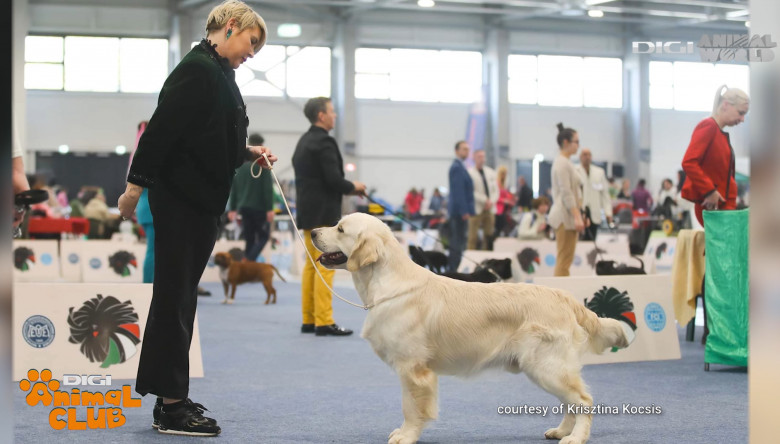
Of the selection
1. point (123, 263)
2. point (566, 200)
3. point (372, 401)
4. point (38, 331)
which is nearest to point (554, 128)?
point (123, 263)

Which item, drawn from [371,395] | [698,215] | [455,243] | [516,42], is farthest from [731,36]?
[516,42]

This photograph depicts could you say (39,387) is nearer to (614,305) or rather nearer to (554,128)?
(614,305)

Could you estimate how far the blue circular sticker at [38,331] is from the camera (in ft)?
14.4

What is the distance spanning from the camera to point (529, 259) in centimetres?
1145

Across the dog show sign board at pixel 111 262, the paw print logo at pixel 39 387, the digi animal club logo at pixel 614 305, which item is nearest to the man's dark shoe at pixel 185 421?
the paw print logo at pixel 39 387

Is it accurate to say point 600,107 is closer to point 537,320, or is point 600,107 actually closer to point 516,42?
point 516,42

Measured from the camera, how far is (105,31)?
24.2 m

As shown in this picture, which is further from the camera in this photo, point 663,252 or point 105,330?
point 663,252

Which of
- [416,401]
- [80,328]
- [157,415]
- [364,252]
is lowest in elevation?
[157,415]

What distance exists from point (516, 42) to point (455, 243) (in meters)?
18.4

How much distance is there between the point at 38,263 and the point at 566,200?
751 cm

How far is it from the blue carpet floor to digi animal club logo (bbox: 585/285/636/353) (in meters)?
0.29

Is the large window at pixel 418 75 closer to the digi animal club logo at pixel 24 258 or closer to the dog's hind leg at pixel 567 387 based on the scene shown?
the digi animal club logo at pixel 24 258

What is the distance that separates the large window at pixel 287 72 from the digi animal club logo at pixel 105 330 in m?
21.2
